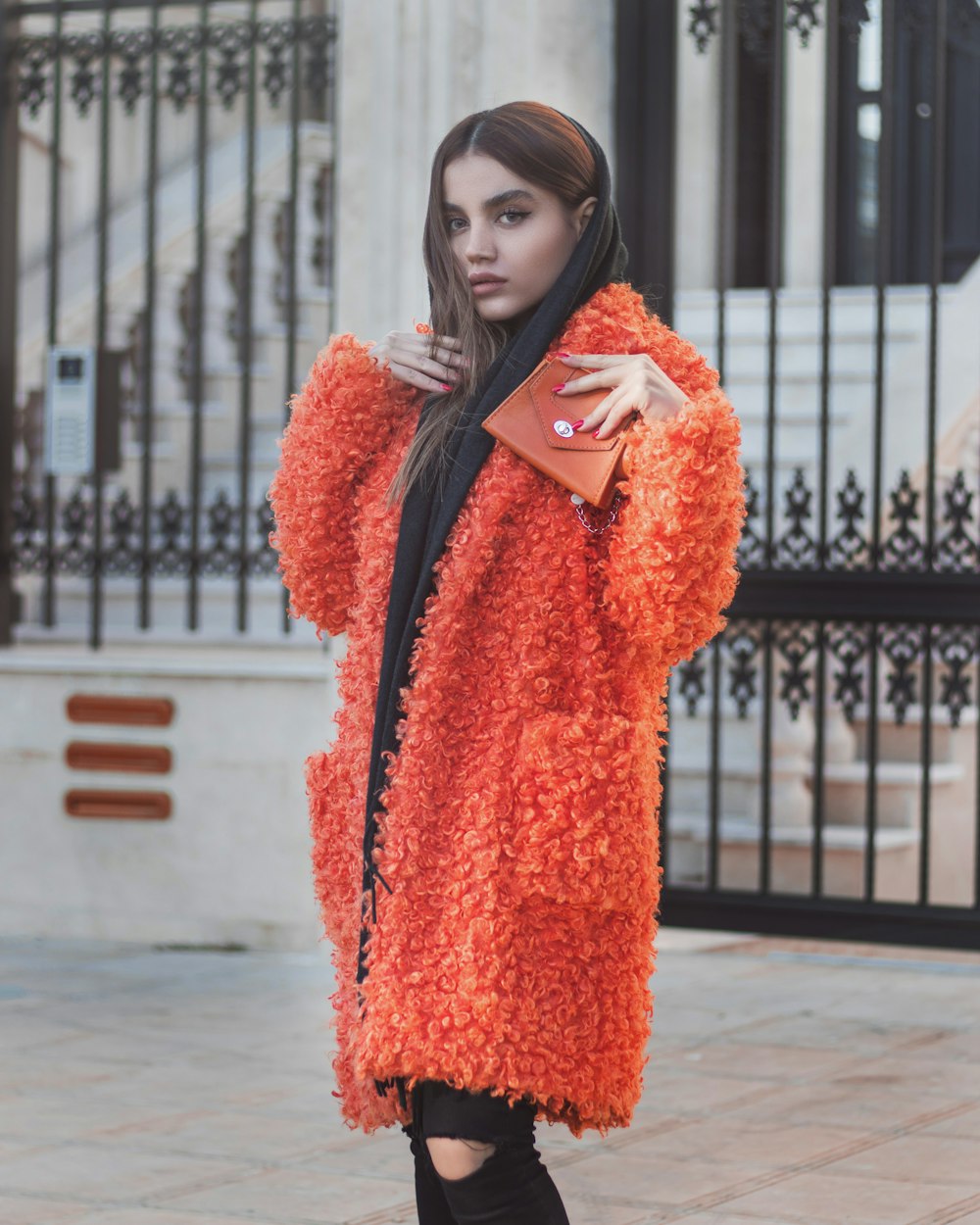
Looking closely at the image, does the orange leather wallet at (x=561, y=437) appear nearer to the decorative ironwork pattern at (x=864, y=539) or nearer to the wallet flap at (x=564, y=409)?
the wallet flap at (x=564, y=409)

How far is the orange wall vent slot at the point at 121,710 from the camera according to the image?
6.11 metres

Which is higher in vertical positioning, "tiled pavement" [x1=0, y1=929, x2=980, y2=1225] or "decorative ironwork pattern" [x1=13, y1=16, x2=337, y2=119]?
"decorative ironwork pattern" [x1=13, y1=16, x2=337, y2=119]

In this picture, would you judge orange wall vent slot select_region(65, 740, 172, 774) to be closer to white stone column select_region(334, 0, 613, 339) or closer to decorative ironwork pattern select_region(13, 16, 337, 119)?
white stone column select_region(334, 0, 613, 339)

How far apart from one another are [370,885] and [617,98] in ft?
12.5

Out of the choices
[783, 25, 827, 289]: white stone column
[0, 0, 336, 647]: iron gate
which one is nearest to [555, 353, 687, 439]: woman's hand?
[0, 0, 336, 647]: iron gate

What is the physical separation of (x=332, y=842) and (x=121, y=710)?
A: 3.82m

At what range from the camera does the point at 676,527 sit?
2195 mm

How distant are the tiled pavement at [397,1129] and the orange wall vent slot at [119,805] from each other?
0.41m

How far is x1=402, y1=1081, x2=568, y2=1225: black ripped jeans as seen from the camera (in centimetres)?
221

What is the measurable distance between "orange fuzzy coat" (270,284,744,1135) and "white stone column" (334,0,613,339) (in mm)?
3386

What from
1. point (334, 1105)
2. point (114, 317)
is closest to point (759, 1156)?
point (334, 1105)

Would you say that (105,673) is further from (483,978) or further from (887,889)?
(483,978)

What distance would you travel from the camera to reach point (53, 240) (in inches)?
251

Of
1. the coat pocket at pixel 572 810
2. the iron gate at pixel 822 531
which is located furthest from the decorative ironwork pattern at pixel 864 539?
the coat pocket at pixel 572 810
